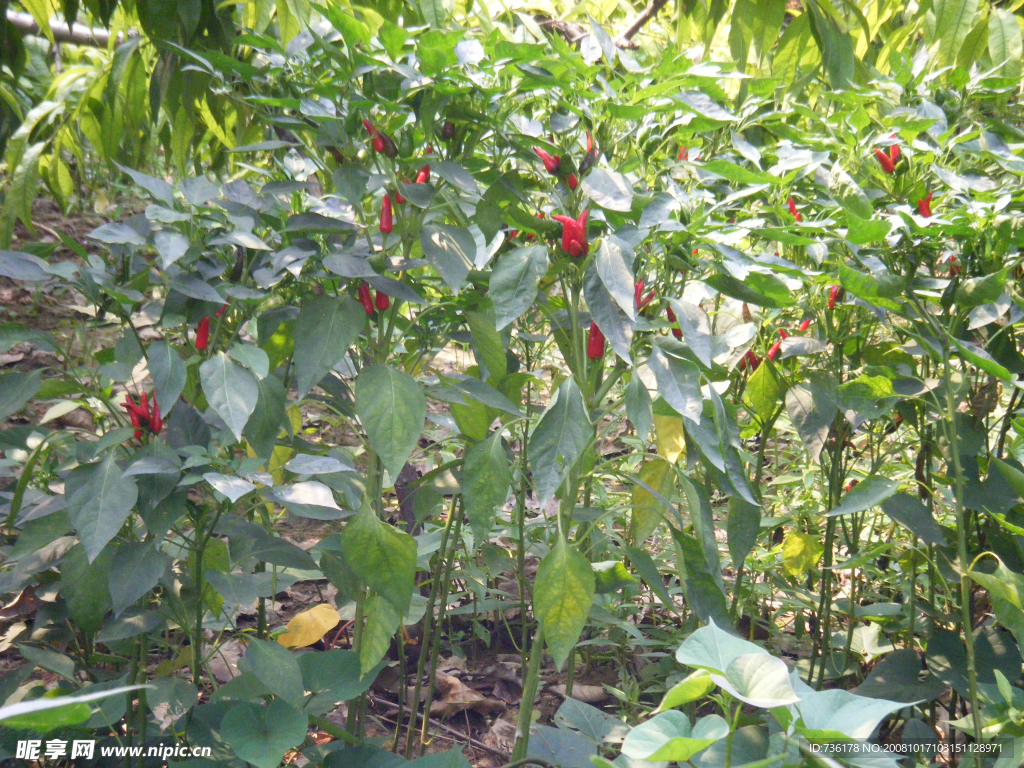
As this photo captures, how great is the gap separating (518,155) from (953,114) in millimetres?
880

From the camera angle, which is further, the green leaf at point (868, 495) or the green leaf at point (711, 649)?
the green leaf at point (868, 495)

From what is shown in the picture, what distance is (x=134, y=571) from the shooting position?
0.92m

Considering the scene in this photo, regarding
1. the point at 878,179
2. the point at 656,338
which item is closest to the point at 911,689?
the point at 656,338

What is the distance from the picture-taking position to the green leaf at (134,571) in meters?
0.90

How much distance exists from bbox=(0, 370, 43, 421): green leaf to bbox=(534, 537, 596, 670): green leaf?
27.6 inches

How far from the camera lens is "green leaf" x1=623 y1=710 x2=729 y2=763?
61cm

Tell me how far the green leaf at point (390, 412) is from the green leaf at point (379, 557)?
0.10 meters

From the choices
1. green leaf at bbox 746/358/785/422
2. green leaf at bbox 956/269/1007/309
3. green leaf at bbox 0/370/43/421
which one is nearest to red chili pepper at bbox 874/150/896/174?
green leaf at bbox 956/269/1007/309

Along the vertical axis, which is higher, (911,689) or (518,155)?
(518,155)

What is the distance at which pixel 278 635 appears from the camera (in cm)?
135

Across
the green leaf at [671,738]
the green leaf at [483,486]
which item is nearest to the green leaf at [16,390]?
the green leaf at [483,486]

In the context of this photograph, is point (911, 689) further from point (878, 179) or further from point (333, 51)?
point (333, 51)

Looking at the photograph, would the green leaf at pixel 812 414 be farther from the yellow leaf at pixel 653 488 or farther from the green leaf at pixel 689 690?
the green leaf at pixel 689 690

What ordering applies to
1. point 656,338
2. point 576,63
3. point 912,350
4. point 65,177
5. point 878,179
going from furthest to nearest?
1. point 65,177
2. point 878,179
3. point 912,350
4. point 656,338
5. point 576,63
